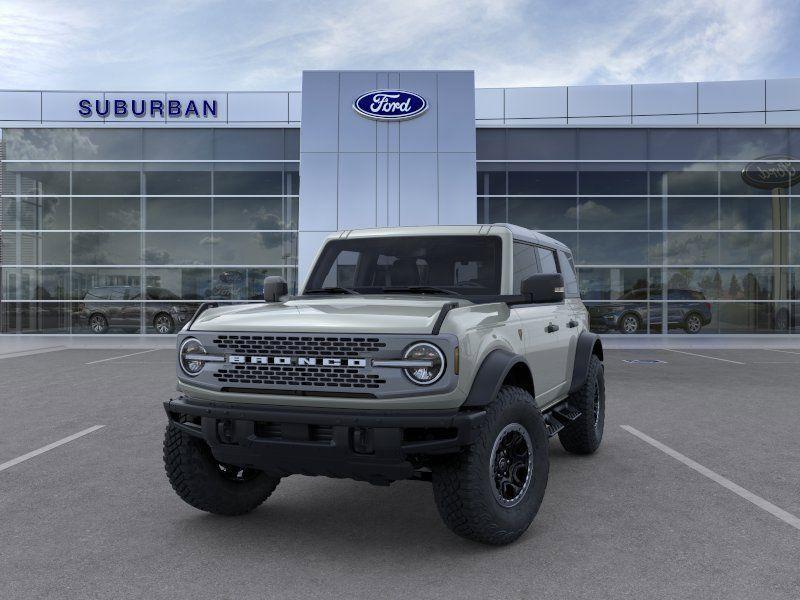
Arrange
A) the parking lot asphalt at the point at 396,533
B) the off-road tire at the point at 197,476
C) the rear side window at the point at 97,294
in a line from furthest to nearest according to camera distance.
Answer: the rear side window at the point at 97,294 → the off-road tire at the point at 197,476 → the parking lot asphalt at the point at 396,533

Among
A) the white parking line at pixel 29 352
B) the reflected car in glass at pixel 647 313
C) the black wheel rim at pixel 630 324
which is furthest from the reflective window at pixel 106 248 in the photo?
the black wheel rim at pixel 630 324

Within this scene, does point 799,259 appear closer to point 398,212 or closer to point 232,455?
point 398,212

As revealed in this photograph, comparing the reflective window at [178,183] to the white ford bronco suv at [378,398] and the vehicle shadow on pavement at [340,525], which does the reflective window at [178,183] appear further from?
the white ford bronco suv at [378,398]

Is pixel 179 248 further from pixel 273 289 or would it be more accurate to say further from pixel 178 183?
pixel 273 289

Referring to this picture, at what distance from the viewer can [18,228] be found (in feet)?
83.0

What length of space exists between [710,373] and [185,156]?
1951cm

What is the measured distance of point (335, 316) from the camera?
13.0 feet

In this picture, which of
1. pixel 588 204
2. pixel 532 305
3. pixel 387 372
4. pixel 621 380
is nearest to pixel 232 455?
pixel 387 372

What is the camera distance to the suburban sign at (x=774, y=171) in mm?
25203

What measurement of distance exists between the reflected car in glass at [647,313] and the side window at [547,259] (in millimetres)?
19263

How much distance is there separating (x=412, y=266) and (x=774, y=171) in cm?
2465

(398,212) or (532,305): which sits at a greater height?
(398,212)

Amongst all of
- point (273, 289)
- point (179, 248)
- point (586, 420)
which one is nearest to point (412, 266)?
point (273, 289)

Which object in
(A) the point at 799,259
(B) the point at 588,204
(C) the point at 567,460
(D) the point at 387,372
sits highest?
(B) the point at 588,204
